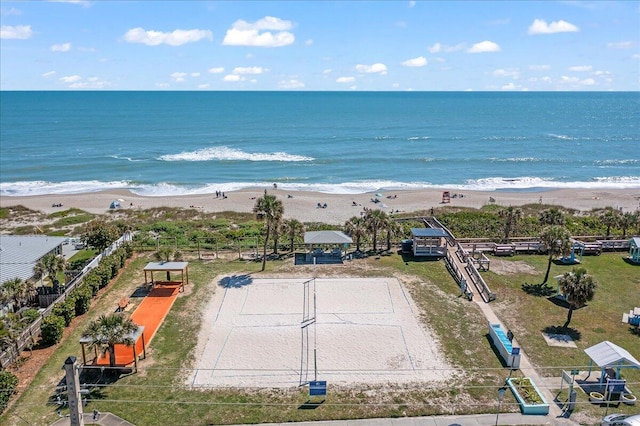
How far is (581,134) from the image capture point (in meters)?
120

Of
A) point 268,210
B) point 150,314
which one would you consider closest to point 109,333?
point 150,314

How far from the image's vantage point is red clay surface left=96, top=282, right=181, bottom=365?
22655 millimetres

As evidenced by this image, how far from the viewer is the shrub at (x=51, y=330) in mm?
23828

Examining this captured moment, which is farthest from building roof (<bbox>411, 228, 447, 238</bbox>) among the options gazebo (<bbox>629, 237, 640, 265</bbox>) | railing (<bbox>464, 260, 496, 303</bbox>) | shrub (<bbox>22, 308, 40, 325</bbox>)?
shrub (<bbox>22, 308, 40, 325</bbox>)

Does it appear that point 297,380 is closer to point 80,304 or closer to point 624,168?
point 80,304

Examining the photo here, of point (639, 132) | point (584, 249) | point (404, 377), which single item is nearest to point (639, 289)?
point (584, 249)

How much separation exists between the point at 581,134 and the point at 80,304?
122 metres

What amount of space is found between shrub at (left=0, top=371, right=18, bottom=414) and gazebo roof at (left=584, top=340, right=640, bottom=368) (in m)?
23.2

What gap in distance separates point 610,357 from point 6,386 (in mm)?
23896

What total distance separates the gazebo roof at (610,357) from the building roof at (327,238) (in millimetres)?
16991

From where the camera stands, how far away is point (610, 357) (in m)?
20.3

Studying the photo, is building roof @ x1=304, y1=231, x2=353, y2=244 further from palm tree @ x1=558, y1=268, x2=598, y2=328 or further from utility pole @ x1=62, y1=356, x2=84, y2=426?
utility pole @ x1=62, y1=356, x2=84, y2=426

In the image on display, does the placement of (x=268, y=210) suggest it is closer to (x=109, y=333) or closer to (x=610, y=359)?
(x=109, y=333)

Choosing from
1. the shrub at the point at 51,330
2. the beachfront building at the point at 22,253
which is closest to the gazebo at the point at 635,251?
the shrub at the point at 51,330
